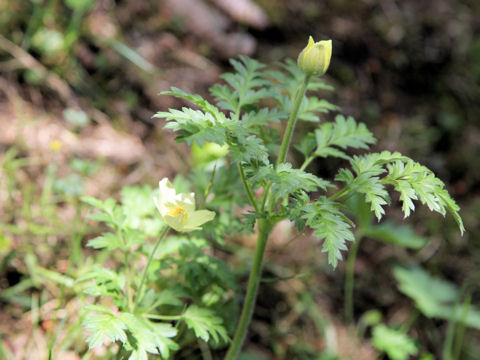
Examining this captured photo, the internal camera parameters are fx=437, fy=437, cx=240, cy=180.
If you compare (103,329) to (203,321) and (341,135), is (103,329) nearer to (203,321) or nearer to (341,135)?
(203,321)

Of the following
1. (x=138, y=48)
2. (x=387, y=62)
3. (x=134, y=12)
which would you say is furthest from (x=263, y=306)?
(x=387, y=62)

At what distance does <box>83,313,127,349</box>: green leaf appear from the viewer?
1.24 meters

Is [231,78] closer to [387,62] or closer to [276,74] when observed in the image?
[276,74]

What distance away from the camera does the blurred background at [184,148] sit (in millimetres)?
2254

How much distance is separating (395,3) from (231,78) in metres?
3.55

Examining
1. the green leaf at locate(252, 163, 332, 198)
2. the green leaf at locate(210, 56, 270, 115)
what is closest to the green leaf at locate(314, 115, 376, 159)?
the green leaf at locate(210, 56, 270, 115)

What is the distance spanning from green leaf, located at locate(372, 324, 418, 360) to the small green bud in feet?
5.39

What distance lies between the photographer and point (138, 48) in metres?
3.26

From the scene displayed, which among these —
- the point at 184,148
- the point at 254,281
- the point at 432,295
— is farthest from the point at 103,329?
the point at 432,295

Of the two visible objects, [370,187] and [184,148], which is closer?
Result: [370,187]

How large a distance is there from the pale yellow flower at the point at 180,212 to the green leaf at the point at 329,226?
12.2 inches

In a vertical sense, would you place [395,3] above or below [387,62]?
above

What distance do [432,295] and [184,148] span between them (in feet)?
6.01

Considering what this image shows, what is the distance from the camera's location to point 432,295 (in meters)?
2.61
